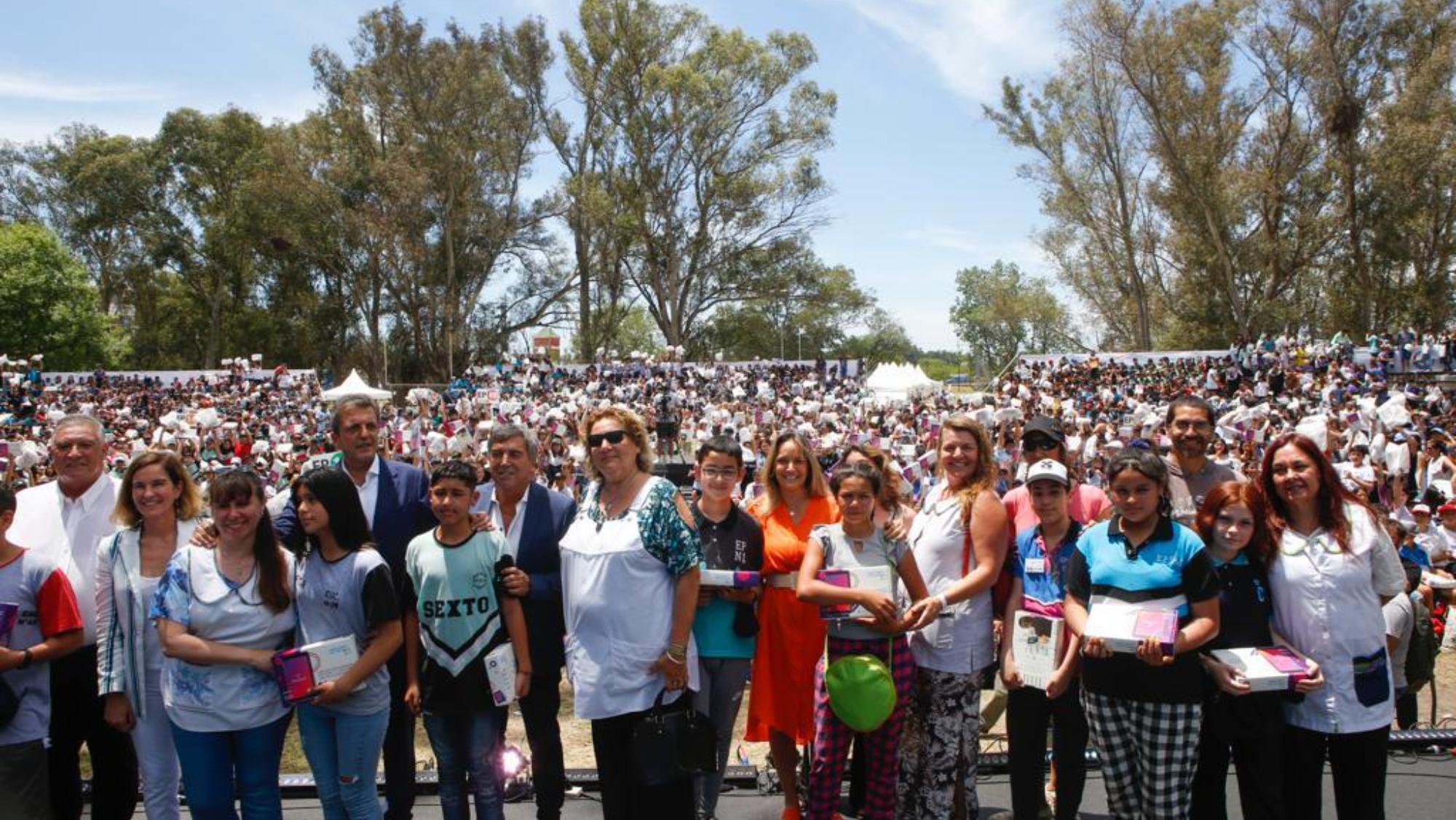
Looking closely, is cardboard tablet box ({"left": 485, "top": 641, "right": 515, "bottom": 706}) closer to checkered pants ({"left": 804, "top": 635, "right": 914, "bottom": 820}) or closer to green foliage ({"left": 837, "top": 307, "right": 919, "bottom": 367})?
checkered pants ({"left": 804, "top": 635, "right": 914, "bottom": 820})

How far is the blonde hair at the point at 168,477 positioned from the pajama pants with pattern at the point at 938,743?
8.22 feet

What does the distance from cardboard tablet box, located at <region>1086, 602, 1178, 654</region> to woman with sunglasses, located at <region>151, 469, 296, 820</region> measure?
Result: 7.87 feet

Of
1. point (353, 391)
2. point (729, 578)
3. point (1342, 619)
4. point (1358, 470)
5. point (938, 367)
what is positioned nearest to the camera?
point (1342, 619)

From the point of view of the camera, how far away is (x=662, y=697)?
2.83m

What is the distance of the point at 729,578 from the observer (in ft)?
9.98

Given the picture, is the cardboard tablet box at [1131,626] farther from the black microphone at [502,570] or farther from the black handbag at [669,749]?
the black microphone at [502,570]

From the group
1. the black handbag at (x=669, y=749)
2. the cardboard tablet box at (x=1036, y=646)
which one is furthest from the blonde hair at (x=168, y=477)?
the cardboard tablet box at (x=1036, y=646)

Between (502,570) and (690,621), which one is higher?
(502,570)

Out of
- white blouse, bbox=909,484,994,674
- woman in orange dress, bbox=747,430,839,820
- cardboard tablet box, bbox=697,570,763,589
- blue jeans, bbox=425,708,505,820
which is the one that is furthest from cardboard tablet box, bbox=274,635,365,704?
white blouse, bbox=909,484,994,674

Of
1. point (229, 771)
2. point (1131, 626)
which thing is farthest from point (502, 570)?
point (1131, 626)

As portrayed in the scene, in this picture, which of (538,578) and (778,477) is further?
(778,477)

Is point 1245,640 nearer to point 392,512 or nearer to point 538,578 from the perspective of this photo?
point 538,578

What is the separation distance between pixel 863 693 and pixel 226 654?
74.3 inches

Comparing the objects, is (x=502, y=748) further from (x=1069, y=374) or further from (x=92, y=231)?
(x=92, y=231)
